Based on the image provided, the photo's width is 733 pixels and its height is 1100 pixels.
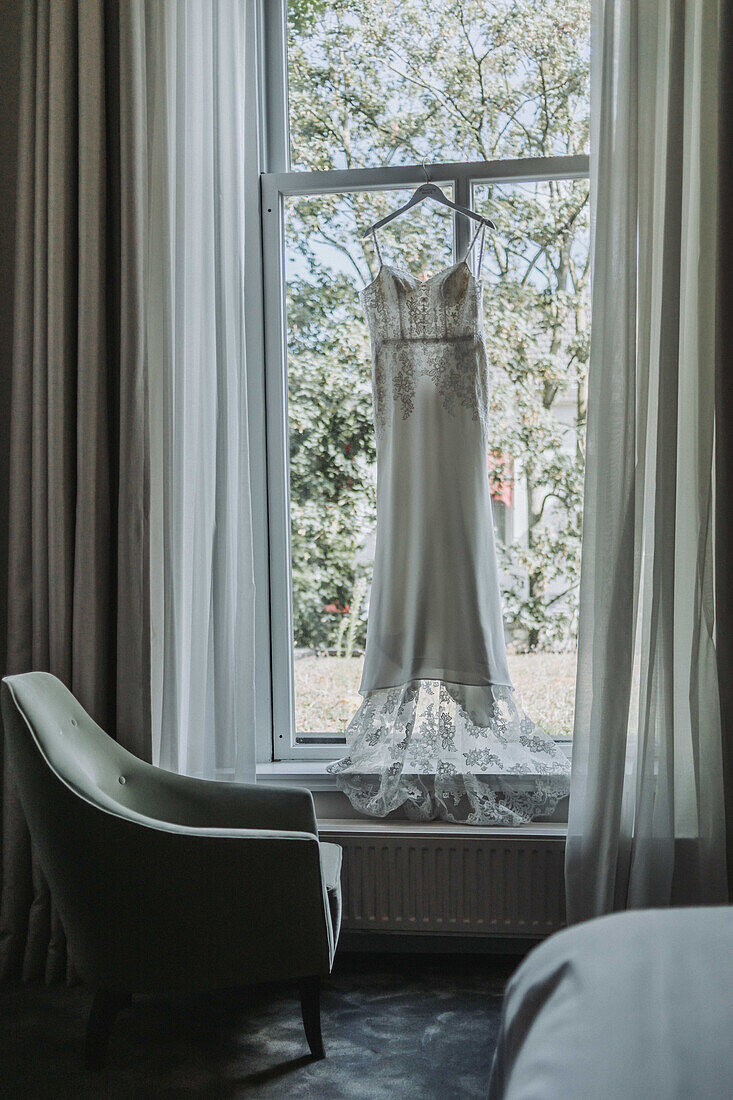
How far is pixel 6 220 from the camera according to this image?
8.11 feet

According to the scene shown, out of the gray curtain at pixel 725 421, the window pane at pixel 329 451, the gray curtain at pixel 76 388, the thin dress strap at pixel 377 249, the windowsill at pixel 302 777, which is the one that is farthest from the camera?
the window pane at pixel 329 451

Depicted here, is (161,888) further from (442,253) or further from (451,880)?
(442,253)

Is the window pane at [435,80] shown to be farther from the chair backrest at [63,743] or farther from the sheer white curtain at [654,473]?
the chair backrest at [63,743]

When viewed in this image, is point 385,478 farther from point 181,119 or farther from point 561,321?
point 181,119

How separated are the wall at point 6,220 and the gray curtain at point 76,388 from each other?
0.64ft

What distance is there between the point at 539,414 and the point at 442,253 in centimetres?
53

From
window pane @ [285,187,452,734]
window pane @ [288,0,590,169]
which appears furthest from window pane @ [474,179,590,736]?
window pane @ [285,187,452,734]

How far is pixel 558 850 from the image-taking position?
226 centimetres

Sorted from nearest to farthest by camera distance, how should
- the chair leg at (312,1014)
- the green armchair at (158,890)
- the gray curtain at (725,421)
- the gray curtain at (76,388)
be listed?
1. the green armchair at (158,890)
2. the chair leg at (312,1014)
3. the gray curtain at (725,421)
4. the gray curtain at (76,388)

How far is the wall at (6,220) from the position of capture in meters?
2.44

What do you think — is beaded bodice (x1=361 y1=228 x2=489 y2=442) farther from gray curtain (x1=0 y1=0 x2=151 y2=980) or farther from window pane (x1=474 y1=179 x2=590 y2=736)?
gray curtain (x1=0 y1=0 x2=151 y2=980)

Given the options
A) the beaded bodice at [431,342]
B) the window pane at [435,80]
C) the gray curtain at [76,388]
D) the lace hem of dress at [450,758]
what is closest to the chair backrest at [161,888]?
the gray curtain at [76,388]

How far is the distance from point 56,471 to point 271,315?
0.78 m

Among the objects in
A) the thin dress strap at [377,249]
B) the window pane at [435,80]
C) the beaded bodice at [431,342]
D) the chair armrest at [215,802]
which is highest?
the window pane at [435,80]
